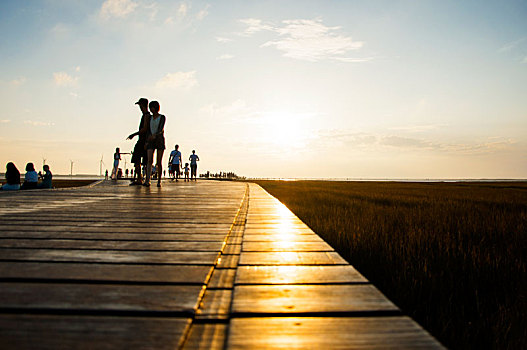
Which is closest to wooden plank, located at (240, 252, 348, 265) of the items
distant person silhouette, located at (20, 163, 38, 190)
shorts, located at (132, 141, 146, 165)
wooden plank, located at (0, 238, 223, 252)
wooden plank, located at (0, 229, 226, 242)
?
wooden plank, located at (0, 238, 223, 252)

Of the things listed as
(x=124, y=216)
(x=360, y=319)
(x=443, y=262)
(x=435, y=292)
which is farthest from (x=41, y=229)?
(x=443, y=262)

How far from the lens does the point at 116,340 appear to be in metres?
0.81

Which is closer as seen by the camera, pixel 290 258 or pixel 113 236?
pixel 290 258

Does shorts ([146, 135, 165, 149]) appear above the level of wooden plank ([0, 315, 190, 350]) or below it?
above

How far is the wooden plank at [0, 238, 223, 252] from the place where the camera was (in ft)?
6.04

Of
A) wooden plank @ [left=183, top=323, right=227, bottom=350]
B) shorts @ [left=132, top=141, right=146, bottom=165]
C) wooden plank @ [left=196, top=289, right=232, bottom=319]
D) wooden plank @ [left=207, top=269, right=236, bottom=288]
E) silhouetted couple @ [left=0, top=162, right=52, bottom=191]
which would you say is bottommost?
wooden plank @ [left=183, top=323, right=227, bottom=350]

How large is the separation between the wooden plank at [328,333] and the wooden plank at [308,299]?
6cm

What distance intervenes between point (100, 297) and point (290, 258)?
2.85 ft

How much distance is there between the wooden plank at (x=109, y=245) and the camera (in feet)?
6.04

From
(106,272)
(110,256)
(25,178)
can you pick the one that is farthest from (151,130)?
(106,272)

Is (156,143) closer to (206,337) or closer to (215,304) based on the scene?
(215,304)

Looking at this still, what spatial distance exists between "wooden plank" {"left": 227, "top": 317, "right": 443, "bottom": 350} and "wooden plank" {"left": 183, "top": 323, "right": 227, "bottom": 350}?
0.13 ft

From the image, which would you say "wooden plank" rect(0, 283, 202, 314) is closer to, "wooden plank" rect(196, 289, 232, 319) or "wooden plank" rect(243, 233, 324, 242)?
"wooden plank" rect(196, 289, 232, 319)

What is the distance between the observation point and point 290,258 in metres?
1.61
